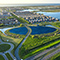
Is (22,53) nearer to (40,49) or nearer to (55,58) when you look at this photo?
(40,49)

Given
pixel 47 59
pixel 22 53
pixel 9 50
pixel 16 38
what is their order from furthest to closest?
pixel 16 38, pixel 9 50, pixel 22 53, pixel 47 59

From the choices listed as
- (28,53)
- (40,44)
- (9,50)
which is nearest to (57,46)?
(40,44)

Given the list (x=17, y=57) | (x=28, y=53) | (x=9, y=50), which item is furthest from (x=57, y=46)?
(x=9, y=50)

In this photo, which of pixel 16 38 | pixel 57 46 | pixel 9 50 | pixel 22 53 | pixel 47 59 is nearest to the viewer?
pixel 47 59

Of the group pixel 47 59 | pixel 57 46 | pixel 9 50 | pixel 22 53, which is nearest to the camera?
pixel 47 59

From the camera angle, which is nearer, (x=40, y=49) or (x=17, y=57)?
(x=17, y=57)

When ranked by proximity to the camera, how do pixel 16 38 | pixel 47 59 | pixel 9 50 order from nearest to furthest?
pixel 47 59 → pixel 9 50 → pixel 16 38

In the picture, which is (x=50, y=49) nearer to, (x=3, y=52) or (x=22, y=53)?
(x=22, y=53)

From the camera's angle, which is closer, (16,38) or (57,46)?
(57,46)
